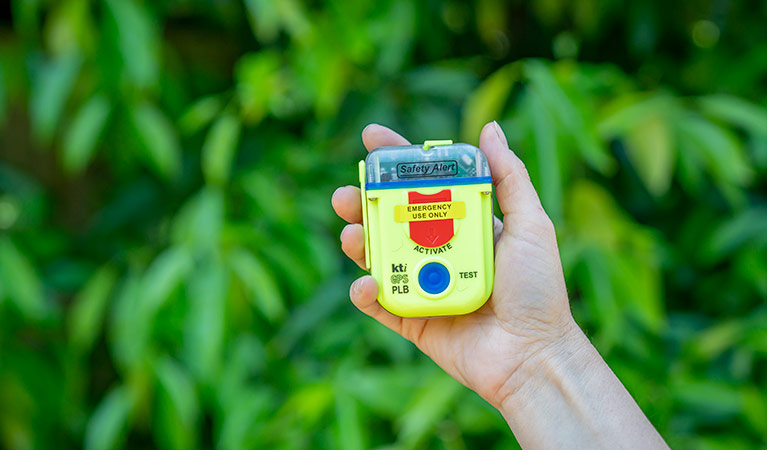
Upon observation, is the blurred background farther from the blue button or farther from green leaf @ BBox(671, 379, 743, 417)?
the blue button

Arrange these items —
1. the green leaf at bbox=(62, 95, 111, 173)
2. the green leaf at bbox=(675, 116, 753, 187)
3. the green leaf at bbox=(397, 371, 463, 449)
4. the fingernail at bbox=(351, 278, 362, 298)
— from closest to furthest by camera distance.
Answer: the fingernail at bbox=(351, 278, 362, 298), the green leaf at bbox=(397, 371, 463, 449), the green leaf at bbox=(675, 116, 753, 187), the green leaf at bbox=(62, 95, 111, 173)

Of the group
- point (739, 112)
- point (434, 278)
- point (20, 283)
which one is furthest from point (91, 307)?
point (739, 112)

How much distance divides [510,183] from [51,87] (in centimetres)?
68

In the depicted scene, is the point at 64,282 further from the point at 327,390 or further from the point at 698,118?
the point at 698,118

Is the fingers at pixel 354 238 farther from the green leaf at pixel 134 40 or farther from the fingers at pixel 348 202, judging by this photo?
the green leaf at pixel 134 40

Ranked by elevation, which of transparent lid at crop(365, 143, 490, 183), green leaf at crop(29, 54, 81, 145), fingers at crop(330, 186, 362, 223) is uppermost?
green leaf at crop(29, 54, 81, 145)

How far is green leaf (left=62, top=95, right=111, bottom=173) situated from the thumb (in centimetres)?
59

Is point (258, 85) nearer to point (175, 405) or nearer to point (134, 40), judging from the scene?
point (134, 40)

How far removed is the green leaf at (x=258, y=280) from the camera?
0.79 m

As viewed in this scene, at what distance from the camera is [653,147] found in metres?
0.78

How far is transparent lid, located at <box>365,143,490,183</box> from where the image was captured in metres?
0.49

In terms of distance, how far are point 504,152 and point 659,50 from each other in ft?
2.18

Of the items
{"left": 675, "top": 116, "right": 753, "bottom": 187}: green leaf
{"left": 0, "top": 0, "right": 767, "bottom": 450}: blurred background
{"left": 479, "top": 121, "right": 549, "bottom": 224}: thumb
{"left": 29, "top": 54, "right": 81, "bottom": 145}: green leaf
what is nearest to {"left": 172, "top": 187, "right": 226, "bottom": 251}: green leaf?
{"left": 0, "top": 0, "right": 767, "bottom": 450}: blurred background

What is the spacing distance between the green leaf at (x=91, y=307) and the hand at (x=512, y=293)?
1.75 ft
